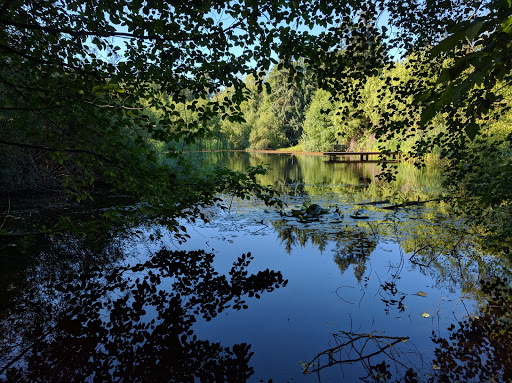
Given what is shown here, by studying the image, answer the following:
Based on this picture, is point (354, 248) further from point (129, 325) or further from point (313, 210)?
point (129, 325)

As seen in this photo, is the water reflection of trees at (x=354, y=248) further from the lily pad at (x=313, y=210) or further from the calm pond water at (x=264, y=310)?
the lily pad at (x=313, y=210)

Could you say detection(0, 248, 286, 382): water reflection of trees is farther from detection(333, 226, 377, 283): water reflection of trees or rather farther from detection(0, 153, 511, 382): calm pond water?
detection(333, 226, 377, 283): water reflection of trees

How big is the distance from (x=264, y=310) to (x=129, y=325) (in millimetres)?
2502

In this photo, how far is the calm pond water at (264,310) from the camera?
4625 mm

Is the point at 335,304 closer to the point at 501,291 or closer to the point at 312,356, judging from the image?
the point at 312,356

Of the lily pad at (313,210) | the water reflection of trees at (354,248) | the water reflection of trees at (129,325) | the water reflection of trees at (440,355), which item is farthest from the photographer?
the lily pad at (313,210)

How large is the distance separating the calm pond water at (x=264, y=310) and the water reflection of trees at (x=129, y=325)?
0.08ft

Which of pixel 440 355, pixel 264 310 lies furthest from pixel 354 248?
pixel 440 355

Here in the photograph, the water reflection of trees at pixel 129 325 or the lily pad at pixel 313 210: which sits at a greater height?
the lily pad at pixel 313 210

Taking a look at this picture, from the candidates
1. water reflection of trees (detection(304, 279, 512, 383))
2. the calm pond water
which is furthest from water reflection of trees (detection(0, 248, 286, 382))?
water reflection of trees (detection(304, 279, 512, 383))

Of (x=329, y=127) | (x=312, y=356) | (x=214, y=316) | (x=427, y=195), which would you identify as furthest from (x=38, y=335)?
(x=329, y=127)

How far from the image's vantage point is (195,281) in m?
7.68

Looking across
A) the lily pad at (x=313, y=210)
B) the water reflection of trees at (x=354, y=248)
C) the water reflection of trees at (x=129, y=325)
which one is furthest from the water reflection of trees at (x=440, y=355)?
the lily pad at (x=313, y=210)

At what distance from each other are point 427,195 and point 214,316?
15.4 meters
